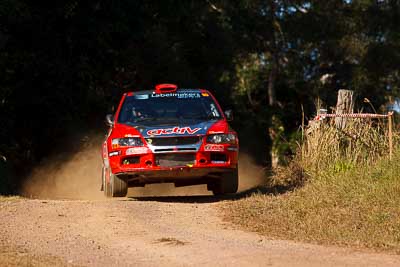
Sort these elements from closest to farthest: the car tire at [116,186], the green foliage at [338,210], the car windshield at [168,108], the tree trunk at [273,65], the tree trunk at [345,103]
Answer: the green foliage at [338,210], the car tire at [116,186], the car windshield at [168,108], the tree trunk at [345,103], the tree trunk at [273,65]

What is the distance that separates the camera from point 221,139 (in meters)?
14.0

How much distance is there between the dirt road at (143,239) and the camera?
8.93 m

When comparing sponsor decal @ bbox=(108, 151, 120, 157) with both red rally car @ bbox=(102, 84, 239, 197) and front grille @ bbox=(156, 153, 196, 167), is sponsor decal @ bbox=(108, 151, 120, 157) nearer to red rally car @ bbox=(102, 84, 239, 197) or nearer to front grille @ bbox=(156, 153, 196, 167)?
red rally car @ bbox=(102, 84, 239, 197)

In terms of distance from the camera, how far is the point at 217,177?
47.5ft

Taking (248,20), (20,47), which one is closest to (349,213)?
(20,47)

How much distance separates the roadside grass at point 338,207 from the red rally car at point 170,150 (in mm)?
670

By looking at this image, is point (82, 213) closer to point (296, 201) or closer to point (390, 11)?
point (296, 201)

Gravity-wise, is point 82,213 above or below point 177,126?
below

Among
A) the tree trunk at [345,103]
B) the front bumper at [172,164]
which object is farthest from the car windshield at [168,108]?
the tree trunk at [345,103]

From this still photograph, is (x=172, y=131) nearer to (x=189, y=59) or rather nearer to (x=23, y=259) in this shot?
(x=23, y=259)

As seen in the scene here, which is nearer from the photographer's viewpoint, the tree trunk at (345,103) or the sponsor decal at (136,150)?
the sponsor decal at (136,150)

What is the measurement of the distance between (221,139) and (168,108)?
4.68 ft

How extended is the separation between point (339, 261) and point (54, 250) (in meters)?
2.80

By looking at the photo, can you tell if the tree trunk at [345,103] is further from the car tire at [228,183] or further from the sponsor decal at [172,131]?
the sponsor decal at [172,131]
